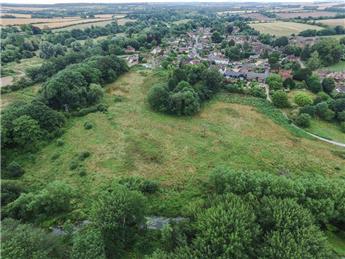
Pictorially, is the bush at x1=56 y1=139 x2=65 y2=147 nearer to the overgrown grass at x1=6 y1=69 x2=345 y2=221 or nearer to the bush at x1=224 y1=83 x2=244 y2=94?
the overgrown grass at x1=6 y1=69 x2=345 y2=221

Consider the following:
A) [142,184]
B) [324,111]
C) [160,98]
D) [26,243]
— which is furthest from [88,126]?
[324,111]

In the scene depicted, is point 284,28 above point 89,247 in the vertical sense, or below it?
below

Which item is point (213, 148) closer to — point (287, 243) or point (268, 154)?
point (268, 154)

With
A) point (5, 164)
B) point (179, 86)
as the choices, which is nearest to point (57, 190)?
point (5, 164)

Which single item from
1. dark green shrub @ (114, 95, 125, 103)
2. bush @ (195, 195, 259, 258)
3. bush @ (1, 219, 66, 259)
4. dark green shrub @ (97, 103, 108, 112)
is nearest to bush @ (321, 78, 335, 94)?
dark green shrub @ (114, 95, 125, 103)

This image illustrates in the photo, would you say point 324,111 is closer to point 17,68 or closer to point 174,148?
point 174,148

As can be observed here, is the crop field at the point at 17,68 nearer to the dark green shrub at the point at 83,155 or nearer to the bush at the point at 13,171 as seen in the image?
the bush at the point at 13,171
